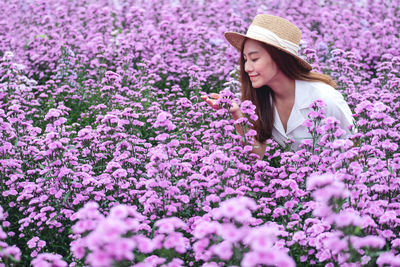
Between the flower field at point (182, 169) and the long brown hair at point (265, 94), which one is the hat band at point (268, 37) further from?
the flower field at point (182, 169)

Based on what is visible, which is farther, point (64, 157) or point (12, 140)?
point (12, 140)

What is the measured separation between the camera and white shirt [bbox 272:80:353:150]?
4.23 metres

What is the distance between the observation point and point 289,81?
14.8ft

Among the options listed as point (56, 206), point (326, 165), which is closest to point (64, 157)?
point (56, 206)

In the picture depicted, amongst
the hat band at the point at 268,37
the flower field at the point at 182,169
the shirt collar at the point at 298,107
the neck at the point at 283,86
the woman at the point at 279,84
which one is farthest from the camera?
the neck at the point at 283,86

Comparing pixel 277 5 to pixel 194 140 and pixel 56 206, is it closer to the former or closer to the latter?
pixel 194 140

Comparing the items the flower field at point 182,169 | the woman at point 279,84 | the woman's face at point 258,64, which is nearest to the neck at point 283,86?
the woman at point 279,84

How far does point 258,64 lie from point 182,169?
4.70 feet

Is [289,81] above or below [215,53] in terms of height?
above

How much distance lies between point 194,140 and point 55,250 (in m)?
1.66

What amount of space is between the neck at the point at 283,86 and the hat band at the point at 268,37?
0.33 m

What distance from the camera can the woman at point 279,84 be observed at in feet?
13.8

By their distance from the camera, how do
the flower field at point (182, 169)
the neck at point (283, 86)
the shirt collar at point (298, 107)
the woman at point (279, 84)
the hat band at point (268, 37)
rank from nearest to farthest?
the flower field at point (182, 169)
the hat band at point (268, 37)
the woman at point (279, 84)
the shirt collar at point (298, 107)
the neck at point (283, 86)

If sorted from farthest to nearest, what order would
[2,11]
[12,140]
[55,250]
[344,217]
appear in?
[2,11] → [12,140] → [55,250] → [344,217]
